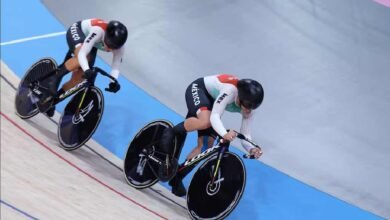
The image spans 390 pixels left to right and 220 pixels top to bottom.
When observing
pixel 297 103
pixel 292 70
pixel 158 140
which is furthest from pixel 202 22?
pixel 158 140

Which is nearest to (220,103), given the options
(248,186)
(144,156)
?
(144,156)

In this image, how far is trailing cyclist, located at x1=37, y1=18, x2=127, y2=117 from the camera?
17.1 feet

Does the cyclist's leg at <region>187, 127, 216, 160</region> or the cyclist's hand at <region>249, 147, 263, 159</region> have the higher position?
the cyclist's hand at <region>249, 147, 263, 159</region>

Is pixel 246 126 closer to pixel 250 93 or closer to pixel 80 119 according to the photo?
pixel 250 93

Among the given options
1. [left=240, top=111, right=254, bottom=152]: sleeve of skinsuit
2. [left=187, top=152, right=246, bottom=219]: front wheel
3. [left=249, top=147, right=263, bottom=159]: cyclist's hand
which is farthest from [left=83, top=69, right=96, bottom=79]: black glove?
[left=249, top=147, right=263, bottom=159]: cyclist's hand

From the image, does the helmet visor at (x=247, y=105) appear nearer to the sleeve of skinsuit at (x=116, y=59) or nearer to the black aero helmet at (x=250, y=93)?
the black aero helmet at (x=250, y=93)

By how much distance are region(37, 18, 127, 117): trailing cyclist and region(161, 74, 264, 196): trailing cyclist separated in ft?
2.23

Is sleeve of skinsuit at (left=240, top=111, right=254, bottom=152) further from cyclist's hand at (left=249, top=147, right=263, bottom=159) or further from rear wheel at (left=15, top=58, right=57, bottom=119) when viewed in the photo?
rear wheel at (left=15, top=58, right=57, bottom=119)

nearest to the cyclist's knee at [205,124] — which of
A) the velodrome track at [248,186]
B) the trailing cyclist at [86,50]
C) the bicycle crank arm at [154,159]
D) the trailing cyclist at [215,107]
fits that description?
the trailing cyclist at [215,107]

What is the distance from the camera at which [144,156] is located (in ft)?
17.6

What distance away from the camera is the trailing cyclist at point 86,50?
5.23 m

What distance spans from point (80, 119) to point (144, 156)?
0.64 m

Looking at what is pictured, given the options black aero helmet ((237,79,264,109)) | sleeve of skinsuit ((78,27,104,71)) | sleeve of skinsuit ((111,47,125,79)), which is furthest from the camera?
sleeve of skinsuit ((111,47,125,79))

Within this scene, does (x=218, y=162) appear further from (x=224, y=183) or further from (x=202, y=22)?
(x=202, y=22)
